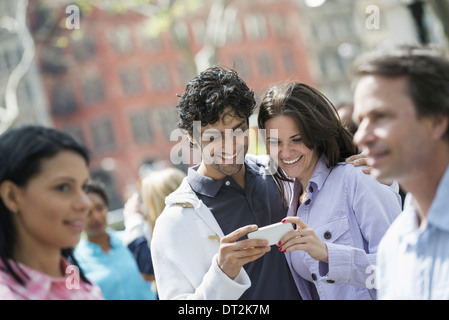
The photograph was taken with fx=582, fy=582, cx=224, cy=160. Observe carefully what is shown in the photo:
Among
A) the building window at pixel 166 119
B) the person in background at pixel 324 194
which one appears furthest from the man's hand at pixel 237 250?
the building window at pixel 166 119

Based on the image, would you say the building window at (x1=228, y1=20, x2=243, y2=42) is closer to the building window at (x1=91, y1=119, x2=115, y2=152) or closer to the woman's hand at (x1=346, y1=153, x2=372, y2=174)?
the building window at (x1=91, y1=119, x2=115, y2=152)

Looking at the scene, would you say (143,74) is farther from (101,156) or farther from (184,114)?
(184,114)

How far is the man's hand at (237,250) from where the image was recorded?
219cm

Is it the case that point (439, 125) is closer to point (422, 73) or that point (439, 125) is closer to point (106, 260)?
point (422, 73)

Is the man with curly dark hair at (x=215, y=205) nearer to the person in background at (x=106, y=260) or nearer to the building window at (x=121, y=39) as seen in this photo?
the person in background at (x=106, y=260)

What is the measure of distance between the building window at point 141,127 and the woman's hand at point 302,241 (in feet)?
135

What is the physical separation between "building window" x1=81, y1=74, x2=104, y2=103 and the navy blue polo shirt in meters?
41.1

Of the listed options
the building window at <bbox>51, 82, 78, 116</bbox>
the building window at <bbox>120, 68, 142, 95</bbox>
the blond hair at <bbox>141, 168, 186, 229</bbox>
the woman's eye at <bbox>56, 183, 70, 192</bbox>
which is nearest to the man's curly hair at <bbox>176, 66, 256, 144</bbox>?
the woman's eye at <bbox>56, 183, 70, 192</bbox>

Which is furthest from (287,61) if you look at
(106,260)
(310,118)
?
(310,118)

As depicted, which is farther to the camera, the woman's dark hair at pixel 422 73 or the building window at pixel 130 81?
the building window at pixel 130 81

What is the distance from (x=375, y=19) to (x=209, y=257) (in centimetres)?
198

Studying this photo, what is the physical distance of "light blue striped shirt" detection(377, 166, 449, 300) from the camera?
1.67 metres

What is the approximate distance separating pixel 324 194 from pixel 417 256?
98cm

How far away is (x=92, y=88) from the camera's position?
42.8m
